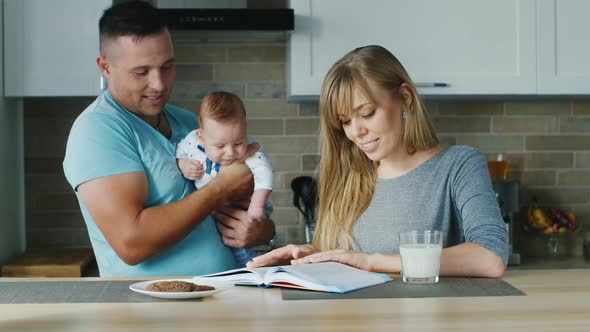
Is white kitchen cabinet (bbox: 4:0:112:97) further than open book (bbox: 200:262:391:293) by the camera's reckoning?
Yes

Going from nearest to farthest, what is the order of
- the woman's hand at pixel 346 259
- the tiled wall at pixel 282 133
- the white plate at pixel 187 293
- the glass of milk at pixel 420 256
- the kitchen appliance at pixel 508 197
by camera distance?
the white plate at pixel 187 293 < the glass of milk at pixel 420 256 < the woman's hand at pixel 346 259 < the kitchen appliance at pixel 508 197 < the tiled wall at pixel 282 133

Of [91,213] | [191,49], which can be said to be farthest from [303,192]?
[91,213]

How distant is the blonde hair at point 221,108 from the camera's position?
7.47 ft

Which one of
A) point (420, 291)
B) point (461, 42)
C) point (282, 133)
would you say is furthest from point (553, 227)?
point (420, 291)

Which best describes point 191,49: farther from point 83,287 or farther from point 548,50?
point 83,287

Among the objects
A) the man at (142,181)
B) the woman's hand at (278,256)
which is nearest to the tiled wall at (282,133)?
the man at (142,181)

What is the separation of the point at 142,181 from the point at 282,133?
60.1 inches

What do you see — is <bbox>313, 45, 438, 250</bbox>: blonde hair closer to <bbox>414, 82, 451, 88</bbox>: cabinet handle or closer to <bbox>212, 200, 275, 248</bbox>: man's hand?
<bbox>212, 200, 275, 248</bbox>: man's hand

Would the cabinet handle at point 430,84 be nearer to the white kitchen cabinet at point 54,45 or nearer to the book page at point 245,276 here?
the white kitchen cabinet at point 54,45

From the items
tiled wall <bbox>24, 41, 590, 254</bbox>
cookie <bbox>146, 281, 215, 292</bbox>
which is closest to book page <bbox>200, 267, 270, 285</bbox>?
cookie <bbox>146, 281, 215, 292</bbox>

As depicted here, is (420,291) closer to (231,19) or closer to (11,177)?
(231,19)

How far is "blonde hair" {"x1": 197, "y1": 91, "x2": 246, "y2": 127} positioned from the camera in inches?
89.6

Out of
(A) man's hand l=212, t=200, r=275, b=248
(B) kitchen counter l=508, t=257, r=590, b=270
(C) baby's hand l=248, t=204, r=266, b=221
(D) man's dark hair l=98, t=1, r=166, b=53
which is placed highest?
(D) man's dark hair l=98, t=1, r=166, b=53

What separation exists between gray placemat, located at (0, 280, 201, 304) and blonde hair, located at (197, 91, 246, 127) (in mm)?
551
